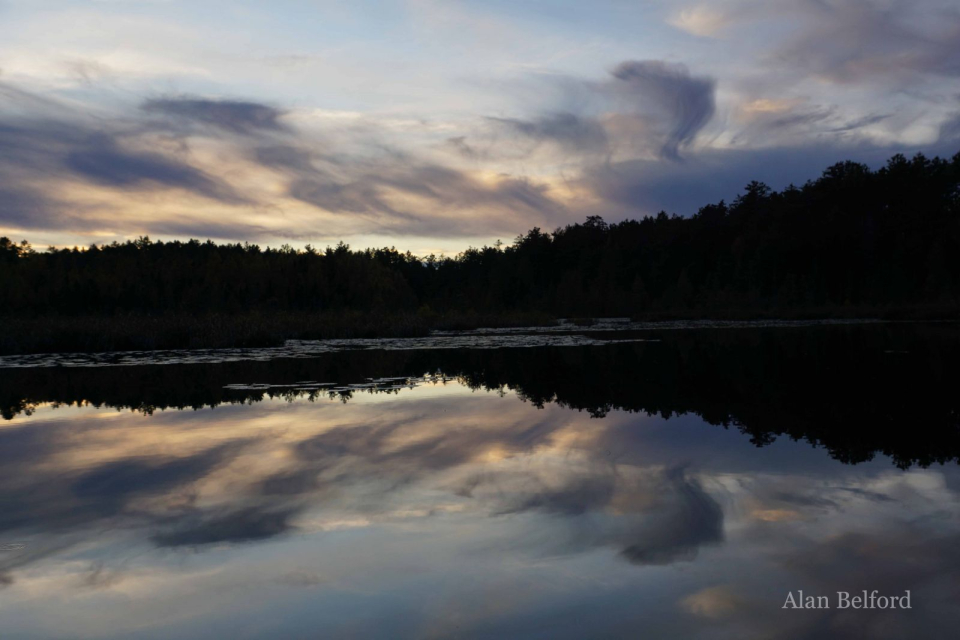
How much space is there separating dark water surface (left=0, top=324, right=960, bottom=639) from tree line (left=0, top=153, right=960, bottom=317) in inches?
2037

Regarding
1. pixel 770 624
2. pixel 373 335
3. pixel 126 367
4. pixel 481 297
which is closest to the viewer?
pixel 770 624

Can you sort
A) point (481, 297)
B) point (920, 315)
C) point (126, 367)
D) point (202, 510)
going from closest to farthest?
point (202, 510)
point (126, 367)
point (920, 315)
point (481, 297)

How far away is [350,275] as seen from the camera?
106000 millimetres

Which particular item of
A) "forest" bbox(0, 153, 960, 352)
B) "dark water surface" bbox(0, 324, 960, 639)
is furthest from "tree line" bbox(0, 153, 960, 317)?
"dark water surface" bbox(0, 324, 960, 639)

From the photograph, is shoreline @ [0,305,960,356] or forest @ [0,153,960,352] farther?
forest @ [0,153,960,352]

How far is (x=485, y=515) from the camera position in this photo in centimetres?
616

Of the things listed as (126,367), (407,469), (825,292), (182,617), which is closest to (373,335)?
(126,367)

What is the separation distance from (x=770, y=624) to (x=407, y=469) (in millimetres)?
4877

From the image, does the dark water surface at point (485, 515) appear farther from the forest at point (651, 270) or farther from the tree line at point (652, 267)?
the tree line at point (652, 267)

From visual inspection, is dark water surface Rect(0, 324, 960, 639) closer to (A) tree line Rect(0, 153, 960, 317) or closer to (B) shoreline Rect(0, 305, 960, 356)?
(B) shoreline Rect(0, 305, 960, 356)

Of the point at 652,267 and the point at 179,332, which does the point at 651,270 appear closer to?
the point at 652,267

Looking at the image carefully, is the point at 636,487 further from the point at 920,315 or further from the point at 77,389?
the point at 920,315

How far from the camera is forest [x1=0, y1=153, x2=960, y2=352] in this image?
79500mm

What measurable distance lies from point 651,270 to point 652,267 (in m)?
0.87
